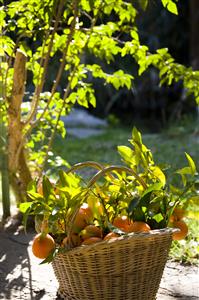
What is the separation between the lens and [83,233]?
2.24 metres

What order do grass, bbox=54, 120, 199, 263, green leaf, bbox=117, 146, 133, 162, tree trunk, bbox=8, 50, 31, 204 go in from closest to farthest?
green leaf, bbox=117, 146, 133, 162 → tree trunk, bbox=8, 50, 31, 204 → grass, bbox=54, 120, 199, 263

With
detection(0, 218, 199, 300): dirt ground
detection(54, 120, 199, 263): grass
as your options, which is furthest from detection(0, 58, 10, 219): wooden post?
detection(54, 120, 199, 263): grass

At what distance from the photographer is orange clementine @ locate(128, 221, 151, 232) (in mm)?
2244

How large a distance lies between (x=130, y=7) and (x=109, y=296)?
5.73ft

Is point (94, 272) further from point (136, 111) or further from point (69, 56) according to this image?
point (136, 111)

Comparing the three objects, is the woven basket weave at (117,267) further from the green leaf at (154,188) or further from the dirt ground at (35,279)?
the dirt ground at (35,279)

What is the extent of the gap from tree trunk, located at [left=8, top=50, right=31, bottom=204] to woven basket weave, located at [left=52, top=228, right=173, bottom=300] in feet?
4.12

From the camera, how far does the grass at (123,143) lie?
6.27 metres

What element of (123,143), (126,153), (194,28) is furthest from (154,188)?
(194,28)

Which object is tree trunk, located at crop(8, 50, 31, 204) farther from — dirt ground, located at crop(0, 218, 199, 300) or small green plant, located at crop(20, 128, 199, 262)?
small green plant, located at crop(20, 128, 199, 262)

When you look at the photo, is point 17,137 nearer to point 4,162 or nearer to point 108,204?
point 4,162

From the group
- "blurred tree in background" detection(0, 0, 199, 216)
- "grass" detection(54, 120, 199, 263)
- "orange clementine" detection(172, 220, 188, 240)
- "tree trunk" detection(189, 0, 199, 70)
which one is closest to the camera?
"orange clementine" detection(172, 220, 188, 240)

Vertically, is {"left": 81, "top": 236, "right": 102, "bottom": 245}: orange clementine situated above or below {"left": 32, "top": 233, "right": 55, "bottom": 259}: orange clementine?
above

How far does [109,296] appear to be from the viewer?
2232mm
